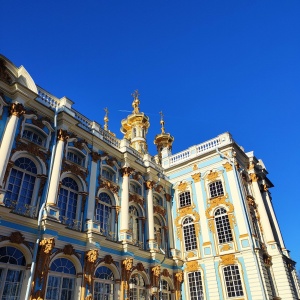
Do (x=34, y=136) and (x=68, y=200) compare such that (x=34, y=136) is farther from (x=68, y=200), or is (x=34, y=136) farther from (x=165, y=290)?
(x=165, y=290)

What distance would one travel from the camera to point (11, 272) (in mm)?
11930

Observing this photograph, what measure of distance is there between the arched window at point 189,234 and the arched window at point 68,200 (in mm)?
9321

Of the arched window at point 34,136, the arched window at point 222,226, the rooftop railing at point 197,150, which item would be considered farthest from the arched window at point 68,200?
the rooftop railing at point 197,150

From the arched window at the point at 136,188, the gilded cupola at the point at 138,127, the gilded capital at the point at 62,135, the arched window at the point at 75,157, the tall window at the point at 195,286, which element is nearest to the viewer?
the gilded capital at the point at 62,135

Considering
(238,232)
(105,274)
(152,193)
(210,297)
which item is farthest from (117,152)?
(210,297)

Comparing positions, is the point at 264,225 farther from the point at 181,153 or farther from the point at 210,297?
the point at 181,153

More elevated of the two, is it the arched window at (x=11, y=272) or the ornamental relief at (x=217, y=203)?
the ornamental relief at (x=217, y=203)

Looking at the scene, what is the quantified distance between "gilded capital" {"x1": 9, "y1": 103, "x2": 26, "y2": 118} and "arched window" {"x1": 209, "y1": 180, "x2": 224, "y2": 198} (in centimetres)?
1383

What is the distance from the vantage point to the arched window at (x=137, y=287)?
16638 mm

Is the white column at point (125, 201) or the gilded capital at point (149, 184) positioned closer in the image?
the white column at point (125, 201)

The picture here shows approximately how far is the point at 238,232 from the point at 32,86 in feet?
49.7

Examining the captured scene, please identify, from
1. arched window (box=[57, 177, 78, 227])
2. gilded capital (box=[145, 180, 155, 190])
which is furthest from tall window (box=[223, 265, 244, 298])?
arched window (box=[57, 177, 78, 227])

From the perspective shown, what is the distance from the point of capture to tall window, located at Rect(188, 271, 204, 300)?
1908cm

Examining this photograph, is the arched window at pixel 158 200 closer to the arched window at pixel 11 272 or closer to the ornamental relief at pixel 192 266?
the ornamental relief at pixel 192 266
